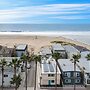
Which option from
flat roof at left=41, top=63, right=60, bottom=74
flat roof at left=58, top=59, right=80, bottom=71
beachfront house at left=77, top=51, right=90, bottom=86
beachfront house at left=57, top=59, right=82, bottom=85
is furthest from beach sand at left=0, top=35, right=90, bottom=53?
beachfront house at left=57, top=59, right=82, bottom=85

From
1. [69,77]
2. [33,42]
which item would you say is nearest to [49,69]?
[69,77]

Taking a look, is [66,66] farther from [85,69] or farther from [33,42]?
[33,42]

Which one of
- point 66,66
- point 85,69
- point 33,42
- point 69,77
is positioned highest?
point 33,42

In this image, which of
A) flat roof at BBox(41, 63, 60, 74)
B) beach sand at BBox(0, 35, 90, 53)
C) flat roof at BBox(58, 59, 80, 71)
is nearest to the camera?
flat roof at BBox(41, 63, 60, 74)

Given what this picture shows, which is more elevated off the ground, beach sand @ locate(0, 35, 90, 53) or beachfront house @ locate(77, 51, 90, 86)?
beach sand @ locate(0, 35, 90, 53)

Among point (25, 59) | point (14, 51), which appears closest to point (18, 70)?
point (25, 59)

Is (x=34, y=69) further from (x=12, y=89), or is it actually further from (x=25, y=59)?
(x=12, y=89)

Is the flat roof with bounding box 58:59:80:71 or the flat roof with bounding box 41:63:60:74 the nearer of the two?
the flat roof with bounding box 41:63:60:74

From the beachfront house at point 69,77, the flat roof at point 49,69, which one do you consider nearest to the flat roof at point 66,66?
the beachfront house at point 69,77

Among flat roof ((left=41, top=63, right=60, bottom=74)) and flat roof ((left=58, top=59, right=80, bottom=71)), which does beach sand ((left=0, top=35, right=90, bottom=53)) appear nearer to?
flat roof ((left=58, top=59, right=80, bottom=71))

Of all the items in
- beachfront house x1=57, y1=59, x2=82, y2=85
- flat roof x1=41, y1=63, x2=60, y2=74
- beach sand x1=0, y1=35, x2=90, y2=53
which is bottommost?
beachfront house x1=57, y1=59, x2=82, y2=85

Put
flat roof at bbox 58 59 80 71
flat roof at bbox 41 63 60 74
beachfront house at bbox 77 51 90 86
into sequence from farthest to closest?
flat roof at bbox 58 59 80 71 → flat roof at bbox 41 63 60 74 → beachfront house at bbox 77 51 90 86
